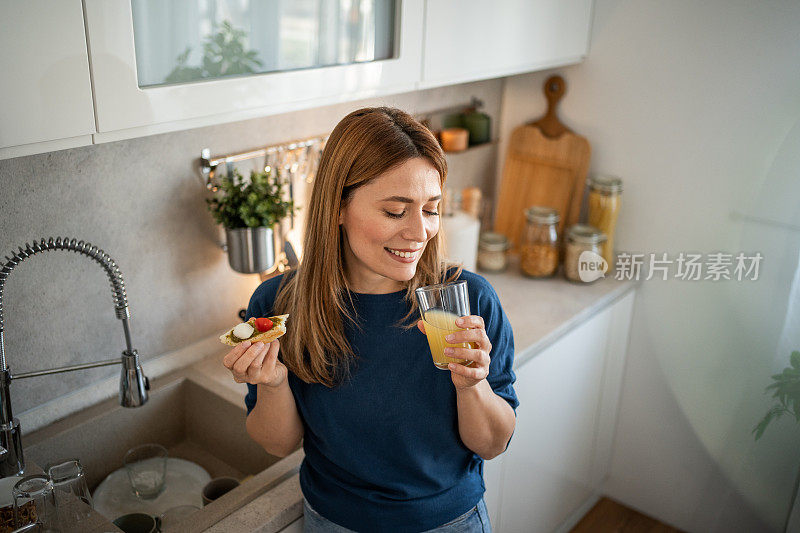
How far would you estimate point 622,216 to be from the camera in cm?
228

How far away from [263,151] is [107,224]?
0.43 meters

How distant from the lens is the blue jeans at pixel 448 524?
4.19ft

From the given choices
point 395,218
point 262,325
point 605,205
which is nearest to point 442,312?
point 395,218

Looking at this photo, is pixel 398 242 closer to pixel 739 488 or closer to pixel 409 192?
pixel 409 192

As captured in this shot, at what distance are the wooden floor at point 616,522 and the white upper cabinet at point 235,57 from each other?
64.0 inches

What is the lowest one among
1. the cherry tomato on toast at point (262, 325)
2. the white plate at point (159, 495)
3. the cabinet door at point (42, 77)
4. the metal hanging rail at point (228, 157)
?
the white plate at point (159, 495)

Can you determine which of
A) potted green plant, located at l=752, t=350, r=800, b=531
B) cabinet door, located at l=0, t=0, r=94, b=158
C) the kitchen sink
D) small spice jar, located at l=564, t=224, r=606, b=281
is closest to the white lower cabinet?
small spice jar, located at l=564, t=224, r=606, b=281

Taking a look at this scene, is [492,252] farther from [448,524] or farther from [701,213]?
[448,524]

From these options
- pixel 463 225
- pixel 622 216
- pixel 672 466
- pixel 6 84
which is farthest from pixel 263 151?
pixel 672 466

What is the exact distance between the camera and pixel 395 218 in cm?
117

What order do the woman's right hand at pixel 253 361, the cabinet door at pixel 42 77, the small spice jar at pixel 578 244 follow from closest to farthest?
the cabinet door at pixel 42 77, the woman's right hand at pixel 253 361, the small spice jar at pixel 578 244

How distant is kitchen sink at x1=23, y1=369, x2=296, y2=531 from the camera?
4.86 ft

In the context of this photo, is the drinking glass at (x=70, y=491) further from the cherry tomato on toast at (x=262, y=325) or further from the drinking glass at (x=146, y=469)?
the cherry tomato on toast at (x=262, y=325)

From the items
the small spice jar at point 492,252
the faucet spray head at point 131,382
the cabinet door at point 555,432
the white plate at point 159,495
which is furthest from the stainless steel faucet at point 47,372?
the small spice jar at point 492,252
